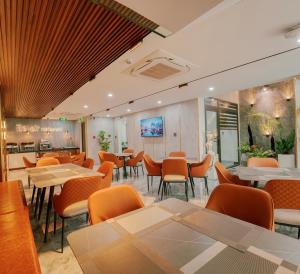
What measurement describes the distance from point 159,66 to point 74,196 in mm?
2345

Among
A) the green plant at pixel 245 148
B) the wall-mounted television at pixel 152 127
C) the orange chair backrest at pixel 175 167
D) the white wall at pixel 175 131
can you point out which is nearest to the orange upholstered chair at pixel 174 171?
the orange chair backrest at pixel 175 167

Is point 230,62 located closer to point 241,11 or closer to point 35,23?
point 241,11

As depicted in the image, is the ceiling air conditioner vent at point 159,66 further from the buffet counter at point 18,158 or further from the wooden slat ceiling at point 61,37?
the buffet counter at point 18,158

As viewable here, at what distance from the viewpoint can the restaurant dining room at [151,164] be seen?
858mm

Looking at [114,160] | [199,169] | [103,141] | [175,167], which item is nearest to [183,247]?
[175,167]

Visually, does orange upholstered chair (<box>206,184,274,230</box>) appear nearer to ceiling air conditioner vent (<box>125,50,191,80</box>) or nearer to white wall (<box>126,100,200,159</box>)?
ceiling air conditioner vent (<box>125,50,191,80</box>)

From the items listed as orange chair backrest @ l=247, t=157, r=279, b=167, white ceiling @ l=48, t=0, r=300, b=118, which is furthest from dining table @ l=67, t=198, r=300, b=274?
orange chair backrest @ l=247, t=157, r=279, b=167

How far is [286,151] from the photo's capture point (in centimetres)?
536

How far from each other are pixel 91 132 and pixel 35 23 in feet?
27.4

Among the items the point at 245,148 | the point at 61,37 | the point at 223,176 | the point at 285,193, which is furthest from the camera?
the point at 245,148

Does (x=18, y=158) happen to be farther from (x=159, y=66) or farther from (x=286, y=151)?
(x=286, y=151)

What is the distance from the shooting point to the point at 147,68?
2.99m

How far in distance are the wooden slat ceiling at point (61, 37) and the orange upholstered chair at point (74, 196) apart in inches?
68.5

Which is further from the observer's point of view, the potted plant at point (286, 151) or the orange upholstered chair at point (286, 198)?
the potted plant at point (286, 151)
